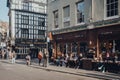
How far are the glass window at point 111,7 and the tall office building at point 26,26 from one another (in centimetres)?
3172

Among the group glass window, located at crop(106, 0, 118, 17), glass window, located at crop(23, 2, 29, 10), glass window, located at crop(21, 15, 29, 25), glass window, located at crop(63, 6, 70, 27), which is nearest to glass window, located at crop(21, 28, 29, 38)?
glass window, located at crop(21, 15, 29, 25)

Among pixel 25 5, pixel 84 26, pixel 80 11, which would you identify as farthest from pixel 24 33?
pixel 84 26

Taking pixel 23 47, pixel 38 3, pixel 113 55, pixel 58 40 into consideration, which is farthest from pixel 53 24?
pixel 38 3

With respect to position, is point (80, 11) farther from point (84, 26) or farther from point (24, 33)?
point (24, 33)

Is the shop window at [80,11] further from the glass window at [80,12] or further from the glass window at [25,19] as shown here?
the glass window at [25,19]

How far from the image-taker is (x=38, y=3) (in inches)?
2315

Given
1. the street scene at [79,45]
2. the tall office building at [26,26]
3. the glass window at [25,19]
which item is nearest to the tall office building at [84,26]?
the street scene at [79,45]

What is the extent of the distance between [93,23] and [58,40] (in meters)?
7.78

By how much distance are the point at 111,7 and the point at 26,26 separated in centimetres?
3516

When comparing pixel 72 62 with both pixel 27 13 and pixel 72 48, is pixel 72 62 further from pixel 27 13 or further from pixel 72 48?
pixel 27 13

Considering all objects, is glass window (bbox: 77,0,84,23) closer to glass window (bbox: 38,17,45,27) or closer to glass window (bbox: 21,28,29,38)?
glass window (bbox: 21,28,29,38)

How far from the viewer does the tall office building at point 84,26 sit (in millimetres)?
21453

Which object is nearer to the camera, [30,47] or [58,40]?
[58,40]

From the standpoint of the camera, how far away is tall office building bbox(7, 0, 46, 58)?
53.7 metres
